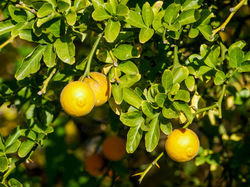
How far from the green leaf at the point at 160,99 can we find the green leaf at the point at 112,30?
183mm

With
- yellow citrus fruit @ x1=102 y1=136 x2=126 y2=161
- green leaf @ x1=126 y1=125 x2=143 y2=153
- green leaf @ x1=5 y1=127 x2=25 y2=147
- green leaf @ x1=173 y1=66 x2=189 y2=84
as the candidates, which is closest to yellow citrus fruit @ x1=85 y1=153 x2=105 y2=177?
yellow citrus fruit @ x1=102 y1=136 x2=126 y2=161

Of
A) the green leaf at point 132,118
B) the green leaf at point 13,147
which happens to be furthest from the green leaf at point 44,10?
the green leaf at point 13,147

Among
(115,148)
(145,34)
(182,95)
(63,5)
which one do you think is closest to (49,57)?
(63,5)

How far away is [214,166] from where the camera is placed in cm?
155

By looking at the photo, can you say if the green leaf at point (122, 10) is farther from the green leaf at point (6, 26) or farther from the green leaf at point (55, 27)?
the green leaf at point (6, 26)

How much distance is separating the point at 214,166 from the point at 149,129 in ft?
2.18

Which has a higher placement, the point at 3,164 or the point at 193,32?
the point at 193,32

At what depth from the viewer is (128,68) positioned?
3.37ft

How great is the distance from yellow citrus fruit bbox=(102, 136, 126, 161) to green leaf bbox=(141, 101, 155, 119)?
0.57 meters

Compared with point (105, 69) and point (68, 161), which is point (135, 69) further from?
point (68, 161)

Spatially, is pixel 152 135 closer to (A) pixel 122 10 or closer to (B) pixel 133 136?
(B) pixel 133 136

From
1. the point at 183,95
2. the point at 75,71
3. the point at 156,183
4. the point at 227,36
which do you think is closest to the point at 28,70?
the point at 75,71

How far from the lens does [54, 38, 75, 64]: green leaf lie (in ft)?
3.25

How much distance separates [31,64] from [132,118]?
1.02ft
